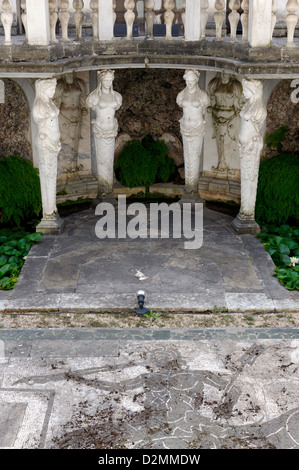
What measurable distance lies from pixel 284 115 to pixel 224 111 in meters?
0.91

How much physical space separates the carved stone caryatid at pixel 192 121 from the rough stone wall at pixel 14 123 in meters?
2.30

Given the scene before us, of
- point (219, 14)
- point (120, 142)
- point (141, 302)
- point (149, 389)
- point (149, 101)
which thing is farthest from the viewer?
point (120, 142)

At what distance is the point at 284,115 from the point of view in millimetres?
10445

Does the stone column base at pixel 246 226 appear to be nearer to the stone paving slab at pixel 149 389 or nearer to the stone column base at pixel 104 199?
the stone column base at pixel 104 199

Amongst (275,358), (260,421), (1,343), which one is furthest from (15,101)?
(260,421)

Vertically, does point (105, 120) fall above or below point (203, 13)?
below

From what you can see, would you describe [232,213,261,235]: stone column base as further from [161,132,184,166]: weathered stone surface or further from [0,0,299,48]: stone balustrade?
[0,0,299,48]: stone balustrade

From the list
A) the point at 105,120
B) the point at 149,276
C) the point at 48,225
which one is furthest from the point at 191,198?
the point at 149,276

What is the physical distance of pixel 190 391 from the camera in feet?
21.1

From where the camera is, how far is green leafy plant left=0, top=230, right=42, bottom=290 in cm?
854

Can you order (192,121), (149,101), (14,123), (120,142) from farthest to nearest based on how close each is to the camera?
(120,142) → (149,101) → (14,123) → (192,121)

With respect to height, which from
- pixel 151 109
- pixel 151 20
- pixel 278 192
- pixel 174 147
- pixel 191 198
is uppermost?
pixel 151 20

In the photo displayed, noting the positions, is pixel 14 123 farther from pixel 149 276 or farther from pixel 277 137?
pixel 277 137

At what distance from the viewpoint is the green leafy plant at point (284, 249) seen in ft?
27.6
